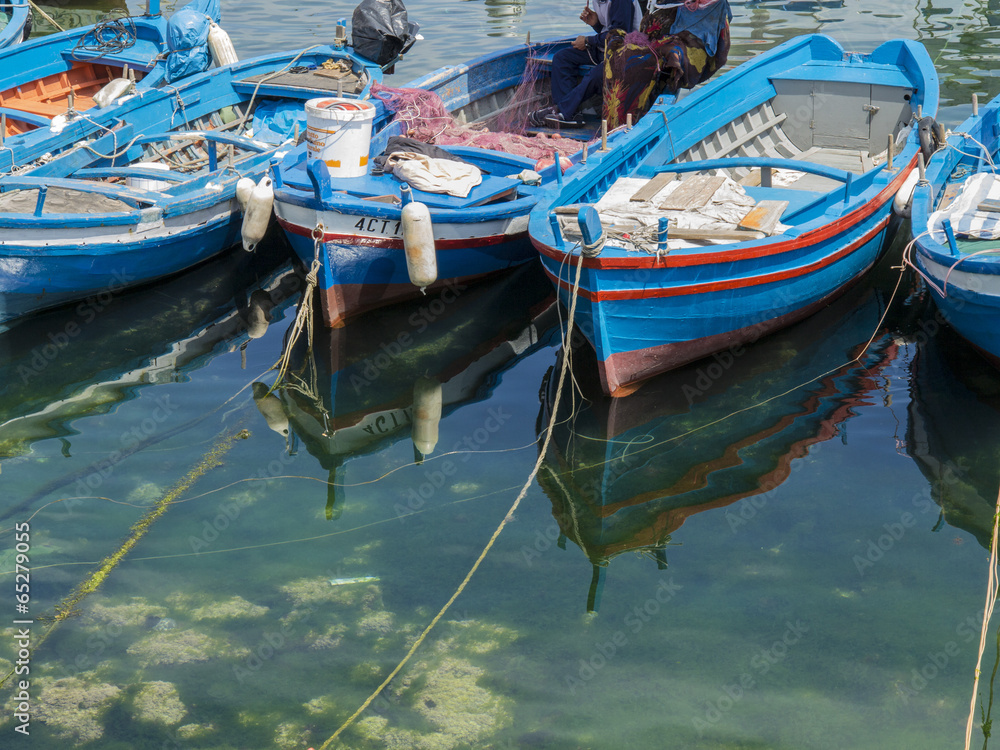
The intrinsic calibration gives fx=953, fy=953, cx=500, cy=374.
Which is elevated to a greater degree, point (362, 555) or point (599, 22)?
point (599, 22)

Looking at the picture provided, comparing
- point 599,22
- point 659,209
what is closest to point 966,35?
point 599,22

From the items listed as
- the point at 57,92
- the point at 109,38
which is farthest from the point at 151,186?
the point at 109,38

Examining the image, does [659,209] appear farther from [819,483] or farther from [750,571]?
[750,571]

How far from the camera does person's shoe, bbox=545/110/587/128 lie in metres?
11.8

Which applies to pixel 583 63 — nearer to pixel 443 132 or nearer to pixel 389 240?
pixel 443 132

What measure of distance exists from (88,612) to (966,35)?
1877 cm

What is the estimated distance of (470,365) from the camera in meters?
8.52

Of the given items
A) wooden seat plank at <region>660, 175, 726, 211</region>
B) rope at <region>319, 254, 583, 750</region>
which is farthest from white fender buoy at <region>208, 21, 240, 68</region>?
rope at <region>319, 254, 583, 750</region>

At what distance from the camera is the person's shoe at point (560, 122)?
38.5 feet

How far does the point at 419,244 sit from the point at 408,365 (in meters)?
1.10

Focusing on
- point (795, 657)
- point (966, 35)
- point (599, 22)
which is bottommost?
point (795, 657)

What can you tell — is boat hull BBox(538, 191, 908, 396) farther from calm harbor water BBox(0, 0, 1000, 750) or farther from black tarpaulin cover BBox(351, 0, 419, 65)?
black tarpaulin cover BBox(351, 0, 419, 65)

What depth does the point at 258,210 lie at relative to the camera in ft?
28.8

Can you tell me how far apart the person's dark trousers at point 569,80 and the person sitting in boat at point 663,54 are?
76cm
